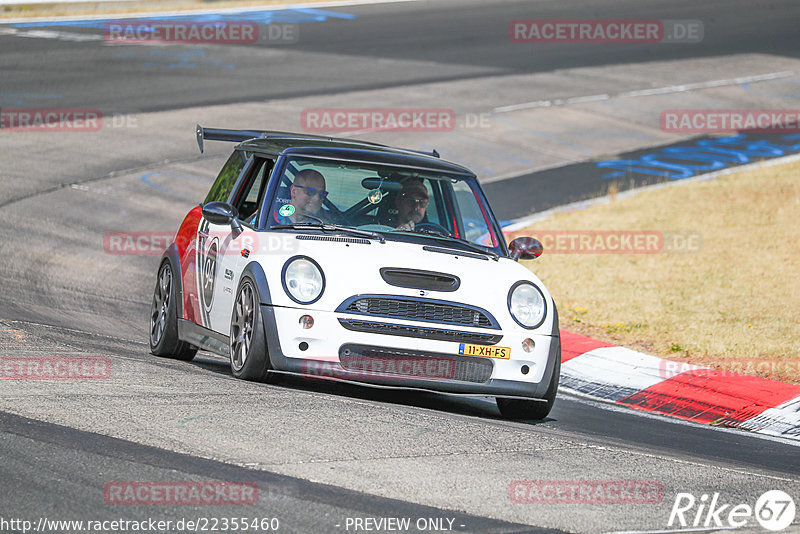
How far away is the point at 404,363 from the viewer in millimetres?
7191

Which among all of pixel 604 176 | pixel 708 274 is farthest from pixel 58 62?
pixel 708 274

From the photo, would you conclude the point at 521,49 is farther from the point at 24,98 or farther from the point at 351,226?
the point at 351,226

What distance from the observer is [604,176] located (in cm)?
2003

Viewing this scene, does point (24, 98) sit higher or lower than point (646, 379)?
higher

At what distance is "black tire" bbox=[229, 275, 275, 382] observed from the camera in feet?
23.8

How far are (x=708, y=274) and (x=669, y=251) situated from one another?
1.33m

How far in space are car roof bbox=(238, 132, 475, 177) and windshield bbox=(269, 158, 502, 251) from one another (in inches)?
1.8

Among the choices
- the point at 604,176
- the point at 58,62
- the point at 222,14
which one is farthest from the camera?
the point at 222,14

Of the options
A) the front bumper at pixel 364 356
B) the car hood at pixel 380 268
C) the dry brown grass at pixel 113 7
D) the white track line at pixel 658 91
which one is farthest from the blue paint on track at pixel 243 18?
the front bumper at pixel 364 356

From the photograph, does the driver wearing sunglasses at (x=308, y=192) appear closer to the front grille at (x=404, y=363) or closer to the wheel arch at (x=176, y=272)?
the front grille at (x=404, y=363)

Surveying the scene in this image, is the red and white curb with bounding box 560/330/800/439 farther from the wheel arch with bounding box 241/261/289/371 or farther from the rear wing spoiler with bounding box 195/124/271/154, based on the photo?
the rear wing spoiler with bounding box 195/124/271/154

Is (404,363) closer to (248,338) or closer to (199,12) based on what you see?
(248,338)

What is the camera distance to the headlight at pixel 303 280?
284 inches

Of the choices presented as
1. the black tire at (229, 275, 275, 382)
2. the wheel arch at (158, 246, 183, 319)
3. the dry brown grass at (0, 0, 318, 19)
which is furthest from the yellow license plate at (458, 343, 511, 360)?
the dry brown grass at (0, 0, 318, 19)
